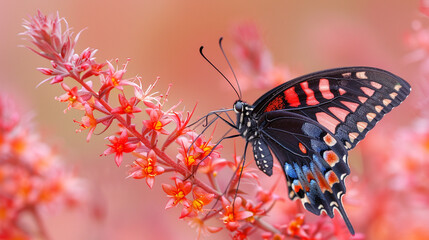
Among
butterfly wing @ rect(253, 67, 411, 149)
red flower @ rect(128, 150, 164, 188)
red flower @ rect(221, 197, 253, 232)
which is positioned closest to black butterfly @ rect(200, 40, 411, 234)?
butterfly wing @ rect(253, 67, 411, 149)

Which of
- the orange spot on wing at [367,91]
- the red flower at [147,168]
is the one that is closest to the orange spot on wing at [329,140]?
the orange spot on wing at [367,91]

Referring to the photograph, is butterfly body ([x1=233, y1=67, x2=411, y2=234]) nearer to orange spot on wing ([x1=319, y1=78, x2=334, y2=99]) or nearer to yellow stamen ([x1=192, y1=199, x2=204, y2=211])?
orange spot on wing ([x1=319, y1=78, x2=334, y2=99])

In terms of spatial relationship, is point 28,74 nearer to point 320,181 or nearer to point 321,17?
point 321,17

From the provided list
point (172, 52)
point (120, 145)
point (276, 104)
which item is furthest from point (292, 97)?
point (172, 52)

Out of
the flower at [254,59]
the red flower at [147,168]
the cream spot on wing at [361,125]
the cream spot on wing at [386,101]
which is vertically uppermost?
the flower at [254,59]

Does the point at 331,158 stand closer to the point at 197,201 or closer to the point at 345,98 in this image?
the point at 345,98

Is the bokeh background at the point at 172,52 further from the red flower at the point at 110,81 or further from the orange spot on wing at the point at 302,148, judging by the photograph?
the red flower at the point at 110,81
